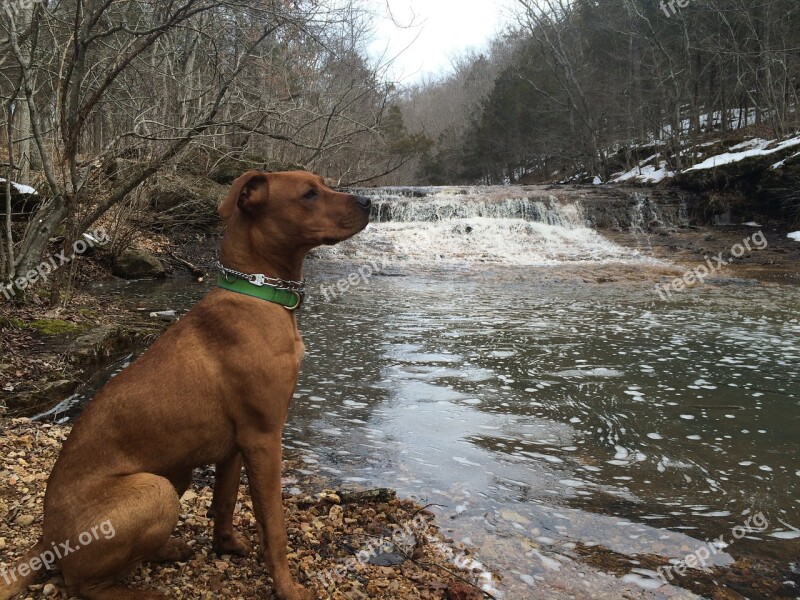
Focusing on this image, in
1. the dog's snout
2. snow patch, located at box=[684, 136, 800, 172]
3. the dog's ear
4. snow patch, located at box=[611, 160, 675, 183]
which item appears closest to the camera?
the dog's ear

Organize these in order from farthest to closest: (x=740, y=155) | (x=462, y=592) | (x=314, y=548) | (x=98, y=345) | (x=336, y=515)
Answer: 1. (x=740, y=155)
2. (x=98, y=345)
3. (x=336, y=515)
4. (x=314, y=548)
5. (x=462, y=592)

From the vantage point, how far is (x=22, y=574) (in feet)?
7.43

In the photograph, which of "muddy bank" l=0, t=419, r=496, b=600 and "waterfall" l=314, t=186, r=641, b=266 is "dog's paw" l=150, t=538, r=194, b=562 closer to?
"muddy bank" l=0, t=419, r=496, b=600

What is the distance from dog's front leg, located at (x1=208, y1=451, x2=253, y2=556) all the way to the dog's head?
1.08 m

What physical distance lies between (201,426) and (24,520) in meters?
1.31

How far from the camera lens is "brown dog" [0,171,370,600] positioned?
2227 millimetres

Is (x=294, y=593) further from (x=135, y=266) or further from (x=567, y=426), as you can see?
(x=135, y=266)

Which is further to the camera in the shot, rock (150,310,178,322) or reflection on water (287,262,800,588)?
rock (150,310,178,322)

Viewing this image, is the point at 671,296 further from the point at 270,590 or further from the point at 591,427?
the point at 270,590

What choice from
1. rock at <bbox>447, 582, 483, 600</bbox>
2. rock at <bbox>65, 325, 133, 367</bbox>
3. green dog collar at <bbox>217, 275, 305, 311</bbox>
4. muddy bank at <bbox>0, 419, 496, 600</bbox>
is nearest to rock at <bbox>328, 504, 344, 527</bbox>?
muddy bank at <bbox>0, 419, 496, 600</bbox>

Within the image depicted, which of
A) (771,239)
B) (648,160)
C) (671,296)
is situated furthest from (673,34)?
(671,296)

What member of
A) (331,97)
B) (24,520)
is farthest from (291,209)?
(331,97)

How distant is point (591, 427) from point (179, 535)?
346 centimetres

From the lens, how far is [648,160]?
31312mm
